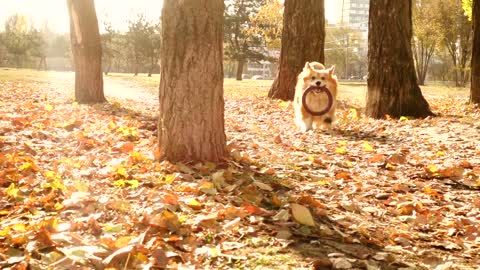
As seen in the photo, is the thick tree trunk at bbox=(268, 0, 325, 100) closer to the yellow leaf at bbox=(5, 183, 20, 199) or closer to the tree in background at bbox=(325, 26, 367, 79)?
the yellow leaf at bbox=(5, 183, 20, 199)

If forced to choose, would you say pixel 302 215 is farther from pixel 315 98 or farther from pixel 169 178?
pixel 315 98

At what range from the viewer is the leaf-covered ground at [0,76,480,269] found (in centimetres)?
279

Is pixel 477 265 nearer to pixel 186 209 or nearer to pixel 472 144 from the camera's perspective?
pixel 186 209

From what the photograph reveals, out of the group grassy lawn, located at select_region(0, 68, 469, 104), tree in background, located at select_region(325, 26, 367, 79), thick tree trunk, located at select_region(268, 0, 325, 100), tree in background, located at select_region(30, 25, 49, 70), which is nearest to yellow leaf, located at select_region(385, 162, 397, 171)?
thick tree trunk, located at select_region(268, 0, 325, 100)

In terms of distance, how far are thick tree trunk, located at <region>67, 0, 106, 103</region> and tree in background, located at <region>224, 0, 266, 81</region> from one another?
36082 millimetres

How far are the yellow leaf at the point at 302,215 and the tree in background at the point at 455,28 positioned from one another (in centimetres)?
3908

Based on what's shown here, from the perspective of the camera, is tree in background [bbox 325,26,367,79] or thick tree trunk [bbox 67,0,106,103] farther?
tree in background [bbox 325,26,367,79]

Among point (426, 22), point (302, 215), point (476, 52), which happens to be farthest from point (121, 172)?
point (426, 22)

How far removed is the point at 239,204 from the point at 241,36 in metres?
46.0

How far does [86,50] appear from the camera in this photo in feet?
35.4

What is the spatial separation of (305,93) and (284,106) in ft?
12.2

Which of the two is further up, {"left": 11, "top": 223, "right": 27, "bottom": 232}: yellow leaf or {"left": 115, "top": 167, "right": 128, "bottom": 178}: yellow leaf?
{"left": 115, "top": 167, "right": 128, "bottom": 178}: yellow leaf

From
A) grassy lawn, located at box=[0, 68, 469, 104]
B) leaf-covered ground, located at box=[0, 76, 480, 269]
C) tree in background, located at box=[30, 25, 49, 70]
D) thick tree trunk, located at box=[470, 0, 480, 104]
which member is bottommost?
leaf-covered ground, located at box=[0, 76, 480, 269]

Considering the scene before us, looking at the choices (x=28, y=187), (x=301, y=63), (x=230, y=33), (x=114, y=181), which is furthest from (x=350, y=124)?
(x=230, y=33)
